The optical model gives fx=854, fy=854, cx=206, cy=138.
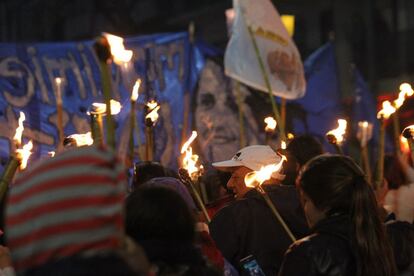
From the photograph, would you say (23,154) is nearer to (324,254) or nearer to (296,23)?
(324,254)

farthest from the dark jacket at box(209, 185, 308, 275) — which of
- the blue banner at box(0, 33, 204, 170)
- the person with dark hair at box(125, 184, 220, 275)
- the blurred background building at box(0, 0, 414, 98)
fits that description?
the blurred background building at box(0, 0, 414, 98)

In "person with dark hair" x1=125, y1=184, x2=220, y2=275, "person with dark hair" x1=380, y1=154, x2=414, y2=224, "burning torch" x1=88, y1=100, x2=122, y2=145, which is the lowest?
"person with dark hair" x1=380, y1=154, x2=414, y2=224

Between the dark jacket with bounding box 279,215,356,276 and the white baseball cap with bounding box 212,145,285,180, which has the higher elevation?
the white baseball cap with bounding box 212,145,285,180

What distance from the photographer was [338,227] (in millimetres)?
3158

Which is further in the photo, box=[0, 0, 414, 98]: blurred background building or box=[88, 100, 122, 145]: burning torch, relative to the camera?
box=[0, 0, 414, 98]: blurred background building

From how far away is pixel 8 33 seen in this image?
106 ft

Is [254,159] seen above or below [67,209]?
below

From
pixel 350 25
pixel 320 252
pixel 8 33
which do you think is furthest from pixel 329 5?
pixel 320 252

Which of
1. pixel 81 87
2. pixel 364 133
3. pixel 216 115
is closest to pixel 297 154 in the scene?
pixel 364 133

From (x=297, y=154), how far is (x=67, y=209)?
2.87 metres

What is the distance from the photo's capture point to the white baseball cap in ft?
14.7

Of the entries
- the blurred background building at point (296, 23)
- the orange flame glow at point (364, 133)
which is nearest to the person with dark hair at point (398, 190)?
the orange flame glow at point (364, 133)

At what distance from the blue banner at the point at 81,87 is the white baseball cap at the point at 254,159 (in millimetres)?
3847

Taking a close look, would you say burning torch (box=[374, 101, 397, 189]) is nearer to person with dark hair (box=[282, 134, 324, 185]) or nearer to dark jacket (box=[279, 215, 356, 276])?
person with dark hair (box=[282, 134, 324, 185])
